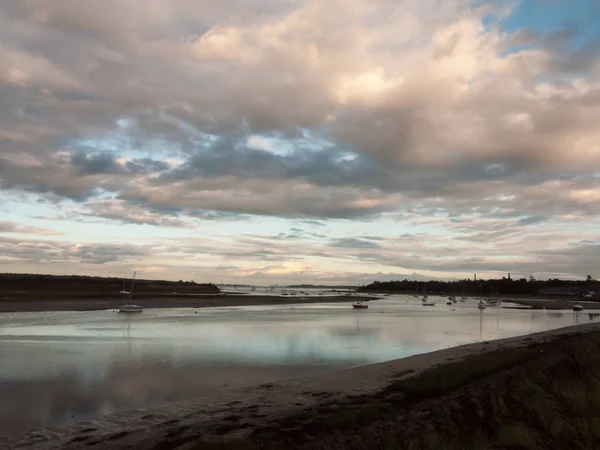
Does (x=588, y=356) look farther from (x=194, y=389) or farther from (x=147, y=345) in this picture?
(x=147, y=345)

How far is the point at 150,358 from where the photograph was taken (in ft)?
76.9

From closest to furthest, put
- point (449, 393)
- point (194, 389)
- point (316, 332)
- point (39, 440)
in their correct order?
1. point (39, 440)
2. point (449, 393)
3. point (194, 389)
4. point (316, 332)

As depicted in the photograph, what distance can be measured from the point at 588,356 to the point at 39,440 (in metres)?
18.9

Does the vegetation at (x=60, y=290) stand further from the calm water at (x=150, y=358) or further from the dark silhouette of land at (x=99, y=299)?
the calm water at (x=150, y=358)

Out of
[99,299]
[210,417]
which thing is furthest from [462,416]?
[99,299]

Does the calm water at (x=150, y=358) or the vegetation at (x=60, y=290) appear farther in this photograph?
the vegetation at (x=60, y=290)

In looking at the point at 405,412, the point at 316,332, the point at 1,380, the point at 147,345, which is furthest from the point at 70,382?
the point at 316,332

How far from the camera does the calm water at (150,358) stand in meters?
15.2

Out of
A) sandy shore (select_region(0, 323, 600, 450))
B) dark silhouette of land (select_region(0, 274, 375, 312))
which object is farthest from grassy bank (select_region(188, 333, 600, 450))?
dark silhouette of land (select_region(0, 274, 375, 312))

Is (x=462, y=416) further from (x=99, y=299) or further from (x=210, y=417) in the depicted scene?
(x=99, y=299)

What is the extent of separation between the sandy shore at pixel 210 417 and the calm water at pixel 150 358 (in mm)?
1061

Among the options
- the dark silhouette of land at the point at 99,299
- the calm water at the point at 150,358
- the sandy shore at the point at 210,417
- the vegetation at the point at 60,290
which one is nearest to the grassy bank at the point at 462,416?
the sandy shore at the point at 210,417

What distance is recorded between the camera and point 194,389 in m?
17.0

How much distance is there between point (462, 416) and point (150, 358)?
16922mm
